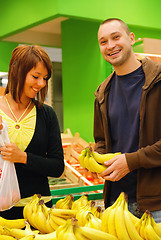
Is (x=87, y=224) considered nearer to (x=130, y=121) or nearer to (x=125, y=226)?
(x=125, y=226)

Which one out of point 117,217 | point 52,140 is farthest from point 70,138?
point 117,217

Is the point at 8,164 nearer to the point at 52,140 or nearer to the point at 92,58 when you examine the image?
the point at 52,140

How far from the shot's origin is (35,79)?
6.41 ft

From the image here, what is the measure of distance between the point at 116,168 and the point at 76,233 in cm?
46

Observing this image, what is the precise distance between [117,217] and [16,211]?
81 cm

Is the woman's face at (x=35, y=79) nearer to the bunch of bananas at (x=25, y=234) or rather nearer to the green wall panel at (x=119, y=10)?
the bunch of bananas at (x=25, y=234)

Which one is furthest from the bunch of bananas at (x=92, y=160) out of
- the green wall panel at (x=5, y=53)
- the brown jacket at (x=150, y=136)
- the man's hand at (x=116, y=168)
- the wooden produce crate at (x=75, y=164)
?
→ the green wall panel at (x=5, y=53)

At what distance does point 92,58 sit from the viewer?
643 centimetres

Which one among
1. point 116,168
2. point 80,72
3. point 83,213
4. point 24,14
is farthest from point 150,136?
point 80,72

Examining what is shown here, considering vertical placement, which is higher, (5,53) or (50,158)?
(5,53)

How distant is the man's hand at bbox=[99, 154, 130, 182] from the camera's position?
1670mm

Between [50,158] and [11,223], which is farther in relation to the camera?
[50,158]

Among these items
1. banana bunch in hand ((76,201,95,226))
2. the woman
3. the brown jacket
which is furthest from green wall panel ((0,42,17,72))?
banana bunch in hand ((76,201,95,226))

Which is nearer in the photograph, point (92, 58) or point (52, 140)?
point (52, 140)
